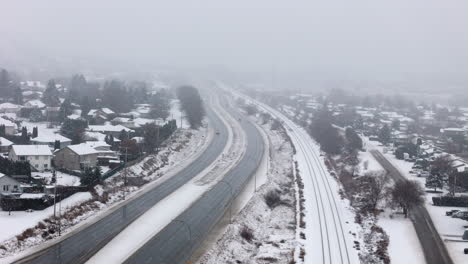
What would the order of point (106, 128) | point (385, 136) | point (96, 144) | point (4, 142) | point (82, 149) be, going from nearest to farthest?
point (82, 149) → point (4, 142) → point (96, 144) → point (106, 128) → point (385, 136)

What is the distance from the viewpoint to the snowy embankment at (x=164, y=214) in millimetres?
19688

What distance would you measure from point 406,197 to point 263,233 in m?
7.67

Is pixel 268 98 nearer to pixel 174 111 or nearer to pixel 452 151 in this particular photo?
pixel 174 111

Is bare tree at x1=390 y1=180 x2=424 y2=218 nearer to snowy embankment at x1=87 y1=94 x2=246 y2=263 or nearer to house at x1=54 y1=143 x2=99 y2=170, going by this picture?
snowy embankment at x1=87 y1=94 x2=246 y2=263

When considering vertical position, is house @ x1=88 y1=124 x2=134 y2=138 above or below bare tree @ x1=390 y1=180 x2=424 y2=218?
above

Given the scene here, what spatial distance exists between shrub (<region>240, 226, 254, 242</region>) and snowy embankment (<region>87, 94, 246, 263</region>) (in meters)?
3.38

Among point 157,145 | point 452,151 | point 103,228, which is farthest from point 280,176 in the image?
point 452,151

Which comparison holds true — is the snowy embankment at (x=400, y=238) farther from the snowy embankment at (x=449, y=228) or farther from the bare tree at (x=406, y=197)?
the snowy embankment at (x=449, y=228)

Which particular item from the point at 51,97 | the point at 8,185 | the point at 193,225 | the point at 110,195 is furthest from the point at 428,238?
the point at 51,97

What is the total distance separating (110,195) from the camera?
27094mm

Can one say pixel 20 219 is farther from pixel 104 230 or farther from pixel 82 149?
pixel 82 149

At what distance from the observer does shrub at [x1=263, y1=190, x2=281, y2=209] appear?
28.1 m

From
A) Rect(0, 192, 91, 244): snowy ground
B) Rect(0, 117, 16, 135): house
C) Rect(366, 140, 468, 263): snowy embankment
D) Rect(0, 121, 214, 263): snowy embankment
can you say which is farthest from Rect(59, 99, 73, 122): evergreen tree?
Rect(366, 140, 468, 263): snowy embankment

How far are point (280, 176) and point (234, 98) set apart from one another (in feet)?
180
